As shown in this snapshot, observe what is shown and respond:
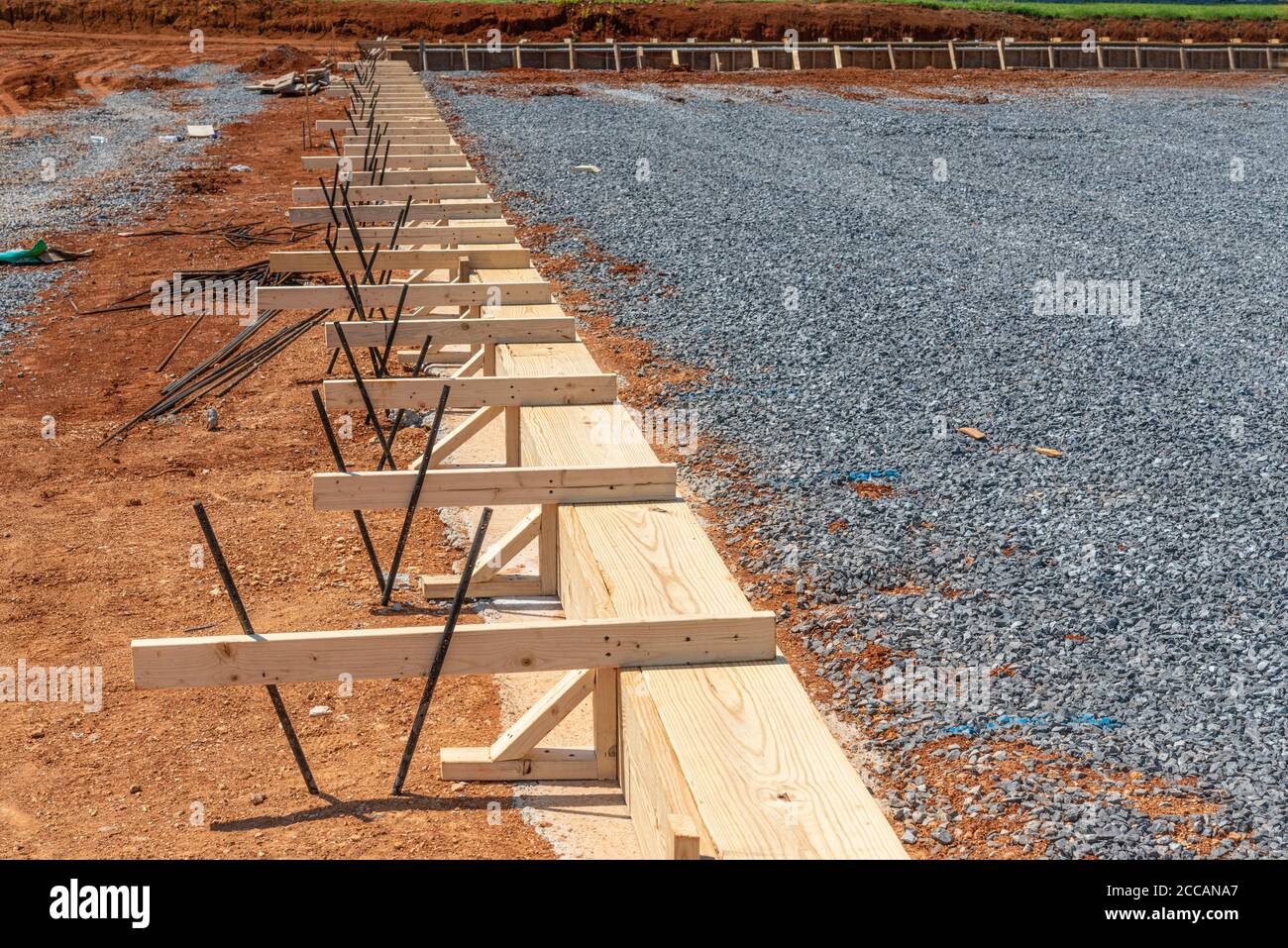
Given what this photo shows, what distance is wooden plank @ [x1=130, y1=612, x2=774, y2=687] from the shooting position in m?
3.75

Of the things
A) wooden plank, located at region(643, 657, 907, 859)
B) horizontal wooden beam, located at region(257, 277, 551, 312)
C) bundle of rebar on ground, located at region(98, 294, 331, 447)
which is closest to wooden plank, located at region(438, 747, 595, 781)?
wooden plank, located at region(643, 657, 907, 859)

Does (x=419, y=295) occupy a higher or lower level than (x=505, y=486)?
higher

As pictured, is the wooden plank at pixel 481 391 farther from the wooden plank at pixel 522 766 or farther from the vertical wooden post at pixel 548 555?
the wooden plank at pixel 522 766

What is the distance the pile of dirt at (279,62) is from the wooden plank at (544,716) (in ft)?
108

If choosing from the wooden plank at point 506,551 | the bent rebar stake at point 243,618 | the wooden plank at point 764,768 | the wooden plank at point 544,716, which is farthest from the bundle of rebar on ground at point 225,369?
the wooden plank at point 764,768

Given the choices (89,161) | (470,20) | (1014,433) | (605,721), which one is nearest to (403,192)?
(1014,433)

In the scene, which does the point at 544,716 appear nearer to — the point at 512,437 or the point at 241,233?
the point at 512,437

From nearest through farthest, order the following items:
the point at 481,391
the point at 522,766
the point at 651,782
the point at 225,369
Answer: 1. the point at 651,782
2. the point at 522,766
3. the point at 481,391
4. the point at 225,369

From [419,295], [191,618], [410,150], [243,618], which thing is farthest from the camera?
[410,150]

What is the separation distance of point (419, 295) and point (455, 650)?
478 centimetres

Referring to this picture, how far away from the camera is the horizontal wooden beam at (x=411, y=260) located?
9.15 metres

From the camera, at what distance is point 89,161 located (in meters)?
21.1

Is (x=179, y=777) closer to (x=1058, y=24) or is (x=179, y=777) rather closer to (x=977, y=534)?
(x=977, y=534)

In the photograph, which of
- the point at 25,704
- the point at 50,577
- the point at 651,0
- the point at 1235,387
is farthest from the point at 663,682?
the point at 651,0
